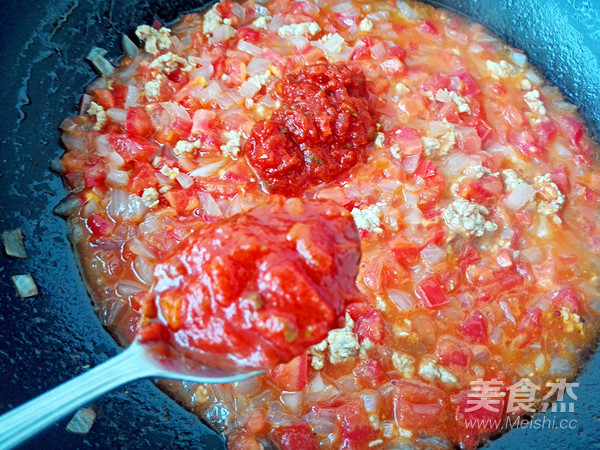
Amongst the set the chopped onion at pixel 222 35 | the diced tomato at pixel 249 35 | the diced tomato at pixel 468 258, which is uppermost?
the chopped onion at pixel 222 35

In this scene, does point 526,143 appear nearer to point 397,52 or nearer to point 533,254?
point 533,254

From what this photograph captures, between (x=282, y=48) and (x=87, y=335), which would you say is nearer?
(x=87, y=335)

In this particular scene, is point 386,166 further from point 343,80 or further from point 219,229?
point 219,229

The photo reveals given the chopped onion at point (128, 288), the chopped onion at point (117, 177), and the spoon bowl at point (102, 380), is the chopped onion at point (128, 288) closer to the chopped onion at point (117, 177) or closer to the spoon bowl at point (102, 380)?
the chopped onion at point (117, 177)

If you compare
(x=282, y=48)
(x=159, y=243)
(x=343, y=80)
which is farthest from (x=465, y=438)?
(x=282, y=48)

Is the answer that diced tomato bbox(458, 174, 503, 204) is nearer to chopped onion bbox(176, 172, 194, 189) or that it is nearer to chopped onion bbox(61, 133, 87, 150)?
chopped onion bbox(176, 172, 194, 189)

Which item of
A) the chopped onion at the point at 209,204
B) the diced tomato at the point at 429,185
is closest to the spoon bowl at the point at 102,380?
the chopped onion at the point at 209,204
